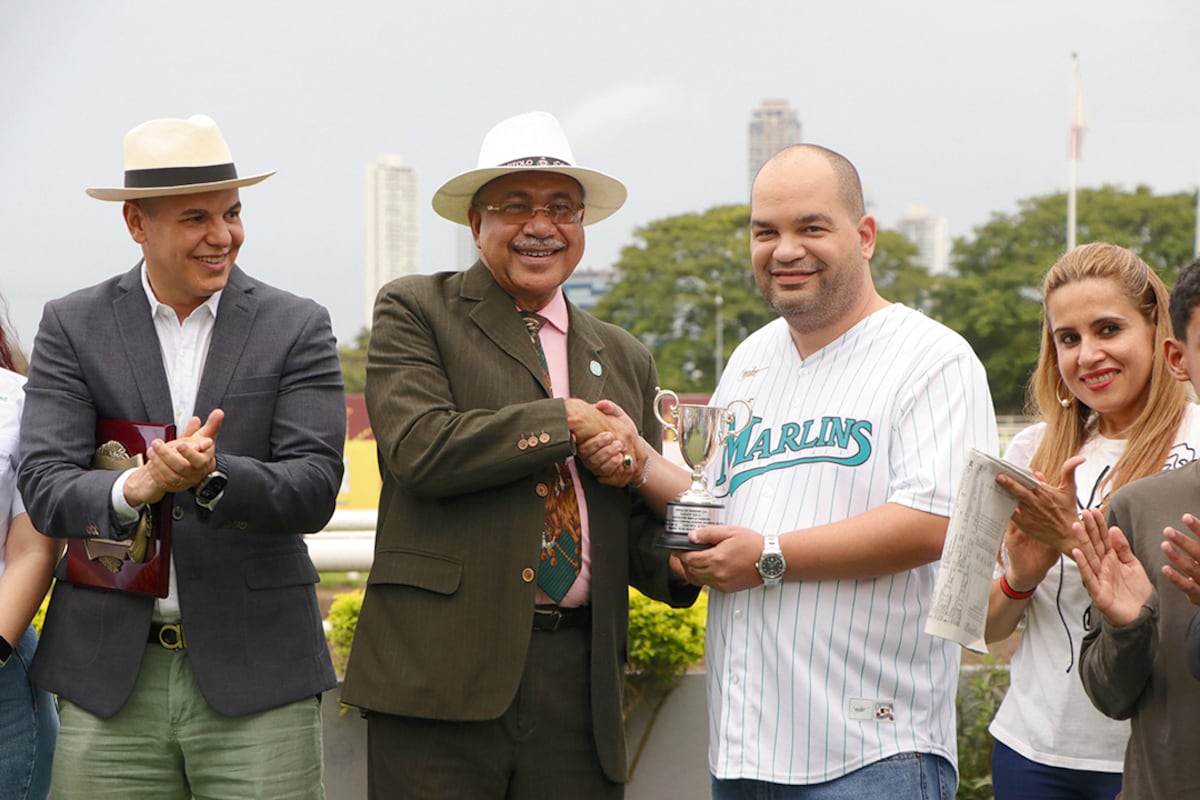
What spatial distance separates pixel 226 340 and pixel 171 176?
48 cm

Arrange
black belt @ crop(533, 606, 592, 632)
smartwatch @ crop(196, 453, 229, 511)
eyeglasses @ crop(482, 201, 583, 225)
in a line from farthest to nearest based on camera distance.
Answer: eyeglasses @ crop(482, 201, 583, 225) < black belt @ crop(533, 606, 592, 632) < smartwatch @ crop(196, 453, 229, 511)

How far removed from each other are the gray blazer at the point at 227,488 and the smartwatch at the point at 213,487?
0.02 meters

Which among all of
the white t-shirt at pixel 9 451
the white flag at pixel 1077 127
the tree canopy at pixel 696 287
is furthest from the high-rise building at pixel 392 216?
the white t-shirt at pixel 9 451

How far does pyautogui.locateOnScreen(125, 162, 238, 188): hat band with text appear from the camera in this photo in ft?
12.4

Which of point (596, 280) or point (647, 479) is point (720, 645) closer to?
point (647, 479)

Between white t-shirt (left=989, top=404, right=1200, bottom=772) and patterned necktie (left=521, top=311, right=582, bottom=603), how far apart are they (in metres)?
1.28

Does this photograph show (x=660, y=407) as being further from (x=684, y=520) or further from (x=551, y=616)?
(x=551, y=616)

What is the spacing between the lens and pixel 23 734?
3762mm

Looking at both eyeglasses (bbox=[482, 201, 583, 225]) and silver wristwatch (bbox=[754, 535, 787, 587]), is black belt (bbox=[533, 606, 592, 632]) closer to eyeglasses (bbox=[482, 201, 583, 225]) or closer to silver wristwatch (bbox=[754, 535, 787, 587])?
silver wristwatch (bbox=[754, 535, 787, 587])

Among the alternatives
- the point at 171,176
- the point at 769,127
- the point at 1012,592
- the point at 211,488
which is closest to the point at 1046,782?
the point at 1012,592

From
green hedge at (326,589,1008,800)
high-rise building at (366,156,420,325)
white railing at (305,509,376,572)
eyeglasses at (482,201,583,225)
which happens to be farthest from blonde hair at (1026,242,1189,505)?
high-rise building at (366,156,420,325)

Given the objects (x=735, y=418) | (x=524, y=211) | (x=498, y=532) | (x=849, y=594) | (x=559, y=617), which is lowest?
(x=559, y=617)

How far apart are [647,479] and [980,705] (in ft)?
7.89

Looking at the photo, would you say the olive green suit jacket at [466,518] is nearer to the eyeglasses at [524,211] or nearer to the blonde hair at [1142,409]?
the eyeglasses at [524,211]
